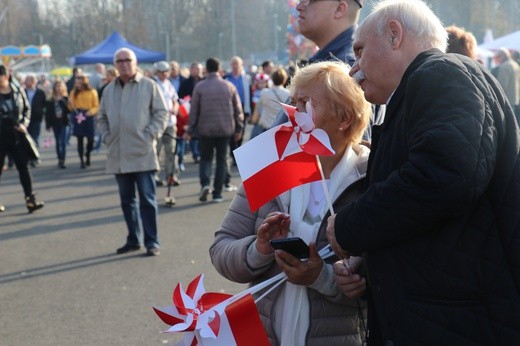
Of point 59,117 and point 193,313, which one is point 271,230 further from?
point 59,117

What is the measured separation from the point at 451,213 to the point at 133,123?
236 inches

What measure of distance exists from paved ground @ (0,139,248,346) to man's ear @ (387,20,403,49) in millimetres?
3405

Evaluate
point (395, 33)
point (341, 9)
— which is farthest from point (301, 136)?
point (341, 9)

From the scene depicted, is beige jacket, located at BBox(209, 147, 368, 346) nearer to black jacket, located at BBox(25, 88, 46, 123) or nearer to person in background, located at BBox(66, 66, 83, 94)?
person in background, located at BBox(66, 66, 83, 94)

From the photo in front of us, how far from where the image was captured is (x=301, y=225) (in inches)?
101

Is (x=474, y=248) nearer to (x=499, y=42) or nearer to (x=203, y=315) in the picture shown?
(x=203, y=315)

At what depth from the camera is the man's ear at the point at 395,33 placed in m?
2.15

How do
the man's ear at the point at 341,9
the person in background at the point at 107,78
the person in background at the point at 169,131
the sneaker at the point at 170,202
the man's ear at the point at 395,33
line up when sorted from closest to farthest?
the man's ear at the point at 395,33, the man's ear at the point at 341,9, the sneaker at the point at 170,202, the person in background at the point at 169,131, the person in background at the point at 107,78

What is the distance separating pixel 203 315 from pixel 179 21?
68.6m

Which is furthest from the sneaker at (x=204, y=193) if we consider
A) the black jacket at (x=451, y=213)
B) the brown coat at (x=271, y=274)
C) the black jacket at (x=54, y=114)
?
the black jacket at (x=451, y=213)

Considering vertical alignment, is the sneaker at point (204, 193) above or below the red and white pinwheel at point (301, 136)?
below

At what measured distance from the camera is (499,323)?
1.93 meters

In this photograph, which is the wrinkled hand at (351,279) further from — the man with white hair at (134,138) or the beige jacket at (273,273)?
the man with white hair at (134,138)

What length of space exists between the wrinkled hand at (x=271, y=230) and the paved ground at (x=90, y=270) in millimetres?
2759
